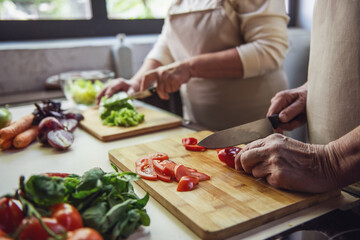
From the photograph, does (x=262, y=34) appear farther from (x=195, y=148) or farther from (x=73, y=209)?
(x=73, y=209)

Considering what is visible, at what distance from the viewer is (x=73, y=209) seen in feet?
2.01

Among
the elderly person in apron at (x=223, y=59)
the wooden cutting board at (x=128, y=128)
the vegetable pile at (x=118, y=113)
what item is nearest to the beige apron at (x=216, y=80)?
the elderly person in apron at (x=223, y=59)

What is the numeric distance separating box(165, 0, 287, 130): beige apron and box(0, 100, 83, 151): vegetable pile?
74 centimetres

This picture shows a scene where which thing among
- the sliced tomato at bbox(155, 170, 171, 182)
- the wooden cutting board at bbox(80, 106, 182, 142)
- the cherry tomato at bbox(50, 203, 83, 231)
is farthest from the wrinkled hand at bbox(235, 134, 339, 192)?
the wooden cutting board at bbox(80, 106, 182, 142)

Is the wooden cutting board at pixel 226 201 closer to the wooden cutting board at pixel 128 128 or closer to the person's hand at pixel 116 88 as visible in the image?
the wooden cutting board at pixel 128 128

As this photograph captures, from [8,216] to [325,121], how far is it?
87cm

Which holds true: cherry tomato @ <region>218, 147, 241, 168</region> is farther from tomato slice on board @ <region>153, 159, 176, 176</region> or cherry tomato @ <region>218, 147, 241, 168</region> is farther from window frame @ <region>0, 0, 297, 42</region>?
window frame @ <region>0, 0, 297, 42</region>

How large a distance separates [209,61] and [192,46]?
22 cm

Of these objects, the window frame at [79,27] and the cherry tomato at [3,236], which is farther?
the window frame at [79,27]

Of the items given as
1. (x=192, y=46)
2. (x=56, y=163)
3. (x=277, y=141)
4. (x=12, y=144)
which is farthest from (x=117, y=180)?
(x=192, y=46)

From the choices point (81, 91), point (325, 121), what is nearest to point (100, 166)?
point (325, 121)

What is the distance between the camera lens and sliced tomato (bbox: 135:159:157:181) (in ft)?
3.09

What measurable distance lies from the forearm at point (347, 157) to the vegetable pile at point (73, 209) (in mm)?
452

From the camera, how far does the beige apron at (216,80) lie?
1.65m
